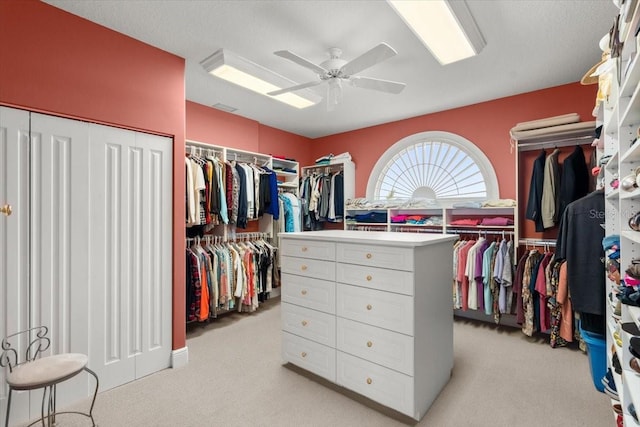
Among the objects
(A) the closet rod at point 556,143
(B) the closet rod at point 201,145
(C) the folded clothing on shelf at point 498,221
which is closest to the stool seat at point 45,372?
(B) the closet rod at point 201,145

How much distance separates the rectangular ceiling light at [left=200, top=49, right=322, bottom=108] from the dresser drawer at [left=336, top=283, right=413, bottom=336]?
197 cm

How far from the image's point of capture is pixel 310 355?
2.39 metres

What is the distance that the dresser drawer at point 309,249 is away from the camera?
227 centimetres

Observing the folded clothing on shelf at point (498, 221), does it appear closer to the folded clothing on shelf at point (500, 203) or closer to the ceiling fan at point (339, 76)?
the folded clothing on shelf at point (500, 203)

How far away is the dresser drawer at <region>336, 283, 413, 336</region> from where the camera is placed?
74.5 inches

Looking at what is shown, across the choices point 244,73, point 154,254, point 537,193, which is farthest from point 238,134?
point 537,193

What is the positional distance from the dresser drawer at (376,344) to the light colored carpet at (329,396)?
0.34 m

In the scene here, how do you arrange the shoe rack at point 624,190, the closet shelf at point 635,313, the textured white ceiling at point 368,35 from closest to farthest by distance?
the closet shelf at point 635,313, the shoe rack at point 624,190, the textured white ceiling at point 368,35

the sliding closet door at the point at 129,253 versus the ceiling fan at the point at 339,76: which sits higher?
the ceiling fan at the point at 339,76

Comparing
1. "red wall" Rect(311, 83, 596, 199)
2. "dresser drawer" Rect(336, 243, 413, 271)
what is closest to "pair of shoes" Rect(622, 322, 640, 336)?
"dresser drawer" Rect(336, 243, 413, 271)

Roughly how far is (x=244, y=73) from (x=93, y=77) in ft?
3.70

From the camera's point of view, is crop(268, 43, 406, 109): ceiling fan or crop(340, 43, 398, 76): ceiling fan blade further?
crop(268, 43, 406, 109): ceiling fan

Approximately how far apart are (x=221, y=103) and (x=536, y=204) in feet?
12.6

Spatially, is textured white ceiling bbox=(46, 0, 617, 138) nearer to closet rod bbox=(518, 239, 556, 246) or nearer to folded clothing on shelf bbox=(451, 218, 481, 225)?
folded clothing on shelf bbox=(451, 218, 481, 225)
